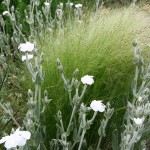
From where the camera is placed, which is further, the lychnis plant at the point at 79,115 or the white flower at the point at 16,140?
the lychnis plant at the point at 79,115

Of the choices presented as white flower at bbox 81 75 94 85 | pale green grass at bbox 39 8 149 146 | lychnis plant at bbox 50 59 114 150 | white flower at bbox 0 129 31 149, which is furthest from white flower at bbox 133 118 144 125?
pale green grass at bbox 39 8 149 146

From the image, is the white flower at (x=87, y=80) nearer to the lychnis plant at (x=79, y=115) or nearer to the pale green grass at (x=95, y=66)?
the lychnis plant at (x=79, y=115)

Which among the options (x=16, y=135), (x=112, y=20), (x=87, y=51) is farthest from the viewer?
(x=112, y=20)

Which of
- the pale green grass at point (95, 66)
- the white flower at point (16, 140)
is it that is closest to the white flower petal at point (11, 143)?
the white flower at point (16, 140)

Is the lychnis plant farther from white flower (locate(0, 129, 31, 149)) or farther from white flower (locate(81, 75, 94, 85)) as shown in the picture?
white flower (locate(0, 129, 31, 149))

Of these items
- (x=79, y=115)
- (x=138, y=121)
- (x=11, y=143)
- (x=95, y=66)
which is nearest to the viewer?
(x=11, y=143)

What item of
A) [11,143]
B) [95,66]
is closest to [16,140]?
[11,143]

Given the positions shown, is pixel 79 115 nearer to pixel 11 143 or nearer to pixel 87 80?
pixel 87 80

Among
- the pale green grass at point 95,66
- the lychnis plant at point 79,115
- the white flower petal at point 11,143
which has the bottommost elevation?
the white flower petal at point 11,143

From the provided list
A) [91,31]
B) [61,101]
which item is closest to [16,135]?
[61,101]

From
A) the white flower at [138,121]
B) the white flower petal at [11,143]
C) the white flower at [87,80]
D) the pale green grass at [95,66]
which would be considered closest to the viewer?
the white flower petal at [11,143]

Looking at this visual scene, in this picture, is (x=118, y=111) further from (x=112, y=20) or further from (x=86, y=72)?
(x=112, y=20)
